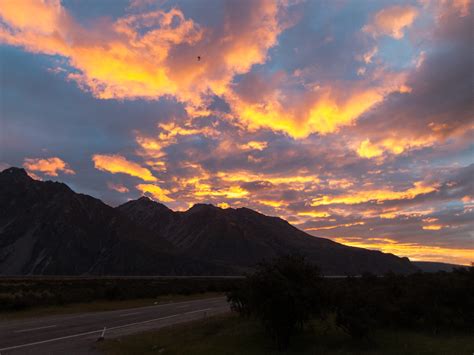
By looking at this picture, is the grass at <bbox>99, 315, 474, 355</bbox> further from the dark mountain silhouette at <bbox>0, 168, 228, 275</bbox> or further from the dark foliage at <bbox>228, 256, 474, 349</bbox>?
the dark mountain silhouette at <bbox>0, 168, 228, 275</bbox>

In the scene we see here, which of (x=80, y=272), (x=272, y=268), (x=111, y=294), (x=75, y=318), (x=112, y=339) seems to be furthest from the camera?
(x=80, y=272)

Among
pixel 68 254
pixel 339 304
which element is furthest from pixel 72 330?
pixel 68 254

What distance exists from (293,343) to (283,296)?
9.82ft

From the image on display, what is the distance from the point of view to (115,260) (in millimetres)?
186875

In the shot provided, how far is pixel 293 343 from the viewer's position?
1856 centimetres

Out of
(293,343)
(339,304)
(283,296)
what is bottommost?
(293,343)

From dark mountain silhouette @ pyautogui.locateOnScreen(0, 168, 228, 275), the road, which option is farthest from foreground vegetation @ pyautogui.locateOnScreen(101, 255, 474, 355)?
dark mountain silhouette @ pyautogui.locateOnScreen(0, 168, 228, 275)

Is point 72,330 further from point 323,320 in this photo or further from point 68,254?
point 68,254

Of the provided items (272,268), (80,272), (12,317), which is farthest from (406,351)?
(80,272)

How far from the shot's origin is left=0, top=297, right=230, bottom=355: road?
1840cm

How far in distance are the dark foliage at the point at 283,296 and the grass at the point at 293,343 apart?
1.07 meters

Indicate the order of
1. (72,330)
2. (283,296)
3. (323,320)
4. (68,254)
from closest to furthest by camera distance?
(283,296), (323,320), (72,330), (68,254)

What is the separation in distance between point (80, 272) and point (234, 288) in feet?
568

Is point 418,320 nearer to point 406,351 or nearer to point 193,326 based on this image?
point 406,351
